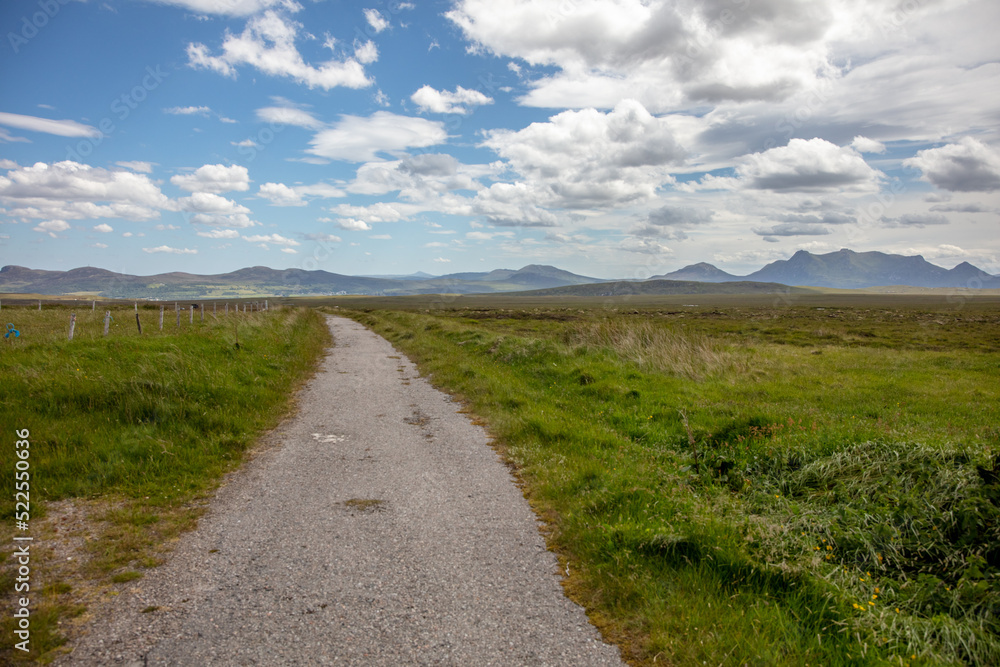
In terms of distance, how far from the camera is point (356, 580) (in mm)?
4504

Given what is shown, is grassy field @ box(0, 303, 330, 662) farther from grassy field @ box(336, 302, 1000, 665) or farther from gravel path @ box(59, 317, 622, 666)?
grassy field @ box(336, 302, 1000, 665)

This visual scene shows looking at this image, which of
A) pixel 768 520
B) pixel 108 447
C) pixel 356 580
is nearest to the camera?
pixel 356 580

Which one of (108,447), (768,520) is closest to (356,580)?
(768,520)

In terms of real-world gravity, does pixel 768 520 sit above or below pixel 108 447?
below

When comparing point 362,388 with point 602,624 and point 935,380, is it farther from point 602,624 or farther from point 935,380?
point 935,380

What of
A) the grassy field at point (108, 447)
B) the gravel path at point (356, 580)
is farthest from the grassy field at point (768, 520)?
the grassy field at point (108, 447)

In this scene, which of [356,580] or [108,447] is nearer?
[356,580]

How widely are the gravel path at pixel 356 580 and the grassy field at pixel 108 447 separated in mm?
415

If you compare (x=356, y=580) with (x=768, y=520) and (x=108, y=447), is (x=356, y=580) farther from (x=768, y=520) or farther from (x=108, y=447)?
(x=108, y=447)

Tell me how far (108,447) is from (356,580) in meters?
5.22

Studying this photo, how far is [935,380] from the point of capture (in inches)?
639

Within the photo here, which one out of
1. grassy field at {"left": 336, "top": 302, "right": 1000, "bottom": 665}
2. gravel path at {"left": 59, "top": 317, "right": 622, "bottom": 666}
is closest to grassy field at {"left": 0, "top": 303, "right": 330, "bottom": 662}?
gravel path at {"left": 59, "top": 317, "right": 622, "bottom": 666}

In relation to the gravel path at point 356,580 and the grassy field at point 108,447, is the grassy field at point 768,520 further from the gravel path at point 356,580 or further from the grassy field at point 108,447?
the grassy field at point 108,447

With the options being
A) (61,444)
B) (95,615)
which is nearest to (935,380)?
(95,615)
